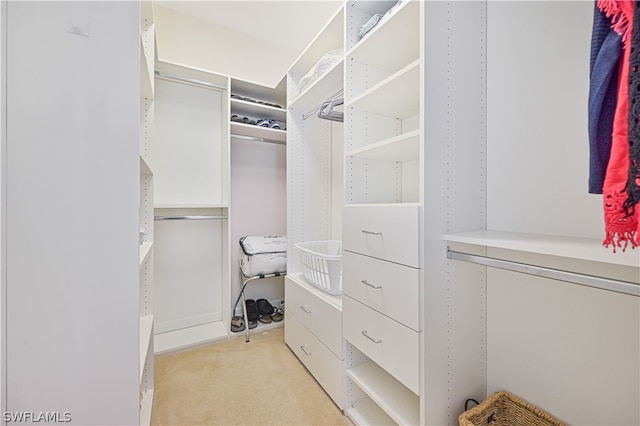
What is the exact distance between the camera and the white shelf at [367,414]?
51.1 inches

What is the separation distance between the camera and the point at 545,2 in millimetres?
1005

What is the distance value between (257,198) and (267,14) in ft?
4.93

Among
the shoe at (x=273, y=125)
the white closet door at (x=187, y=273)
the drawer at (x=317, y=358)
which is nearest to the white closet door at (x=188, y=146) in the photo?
the white closet door at (x=187, y=273)

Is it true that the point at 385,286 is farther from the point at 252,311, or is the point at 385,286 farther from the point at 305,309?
the point at 252,311

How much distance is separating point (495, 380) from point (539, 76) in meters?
1.27

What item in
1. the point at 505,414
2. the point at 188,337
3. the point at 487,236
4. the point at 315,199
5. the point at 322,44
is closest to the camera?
the point at 487,236

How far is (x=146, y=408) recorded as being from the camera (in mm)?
1376

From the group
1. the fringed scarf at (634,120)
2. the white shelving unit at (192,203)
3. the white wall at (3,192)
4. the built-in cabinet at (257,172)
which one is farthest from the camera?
the built-in cabinet at (257,172)

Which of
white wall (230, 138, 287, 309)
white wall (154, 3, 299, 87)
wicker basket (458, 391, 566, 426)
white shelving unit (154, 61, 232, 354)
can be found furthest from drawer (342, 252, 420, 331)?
white wall (154, 3, 299, 87)

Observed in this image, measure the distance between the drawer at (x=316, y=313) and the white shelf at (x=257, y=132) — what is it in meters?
1.30

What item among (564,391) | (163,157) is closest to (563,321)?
(564,391)

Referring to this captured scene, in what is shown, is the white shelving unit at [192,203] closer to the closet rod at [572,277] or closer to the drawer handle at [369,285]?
the drawer handle at [369,285]

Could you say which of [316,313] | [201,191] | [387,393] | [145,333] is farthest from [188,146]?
[387,393]

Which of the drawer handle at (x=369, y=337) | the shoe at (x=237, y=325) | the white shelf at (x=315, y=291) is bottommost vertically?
the shoe at (x=237, y=325)
